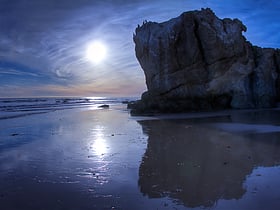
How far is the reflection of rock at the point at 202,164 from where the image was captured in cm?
686

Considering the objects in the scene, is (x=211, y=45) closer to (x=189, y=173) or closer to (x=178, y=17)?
(x=178, y=17)

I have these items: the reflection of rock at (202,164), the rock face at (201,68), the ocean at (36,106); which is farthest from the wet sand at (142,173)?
the ocean at (36,106)

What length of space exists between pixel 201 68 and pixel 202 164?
86.0ft

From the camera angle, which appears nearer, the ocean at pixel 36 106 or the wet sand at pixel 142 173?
the wet sand at pixel 142 173

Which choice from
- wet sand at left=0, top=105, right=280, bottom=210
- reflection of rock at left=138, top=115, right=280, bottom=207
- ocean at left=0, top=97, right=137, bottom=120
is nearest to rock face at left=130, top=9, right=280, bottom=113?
ocean at left=0, top=97, right=137, bottom=120

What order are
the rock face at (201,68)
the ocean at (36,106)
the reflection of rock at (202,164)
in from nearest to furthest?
1. the reflection of rock at (202,164)
2. the rock face at (201,68)
3. the ocean at (36,106)

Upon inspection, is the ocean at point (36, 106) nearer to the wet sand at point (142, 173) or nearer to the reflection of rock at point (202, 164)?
the wet sand at point (142, 173)

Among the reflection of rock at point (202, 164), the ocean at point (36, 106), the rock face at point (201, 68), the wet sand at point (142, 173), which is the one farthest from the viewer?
the ocean at point (36, 106)

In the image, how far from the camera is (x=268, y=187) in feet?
22.9

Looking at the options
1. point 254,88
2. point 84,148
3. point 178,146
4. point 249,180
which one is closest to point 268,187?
point 249,180

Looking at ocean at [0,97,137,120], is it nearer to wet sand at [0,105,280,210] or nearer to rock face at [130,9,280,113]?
rock face at [130,9,280,113]

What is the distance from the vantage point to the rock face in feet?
110

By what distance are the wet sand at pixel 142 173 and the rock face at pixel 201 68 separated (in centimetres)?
1973

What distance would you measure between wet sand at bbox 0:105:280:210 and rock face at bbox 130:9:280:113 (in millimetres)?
19731
